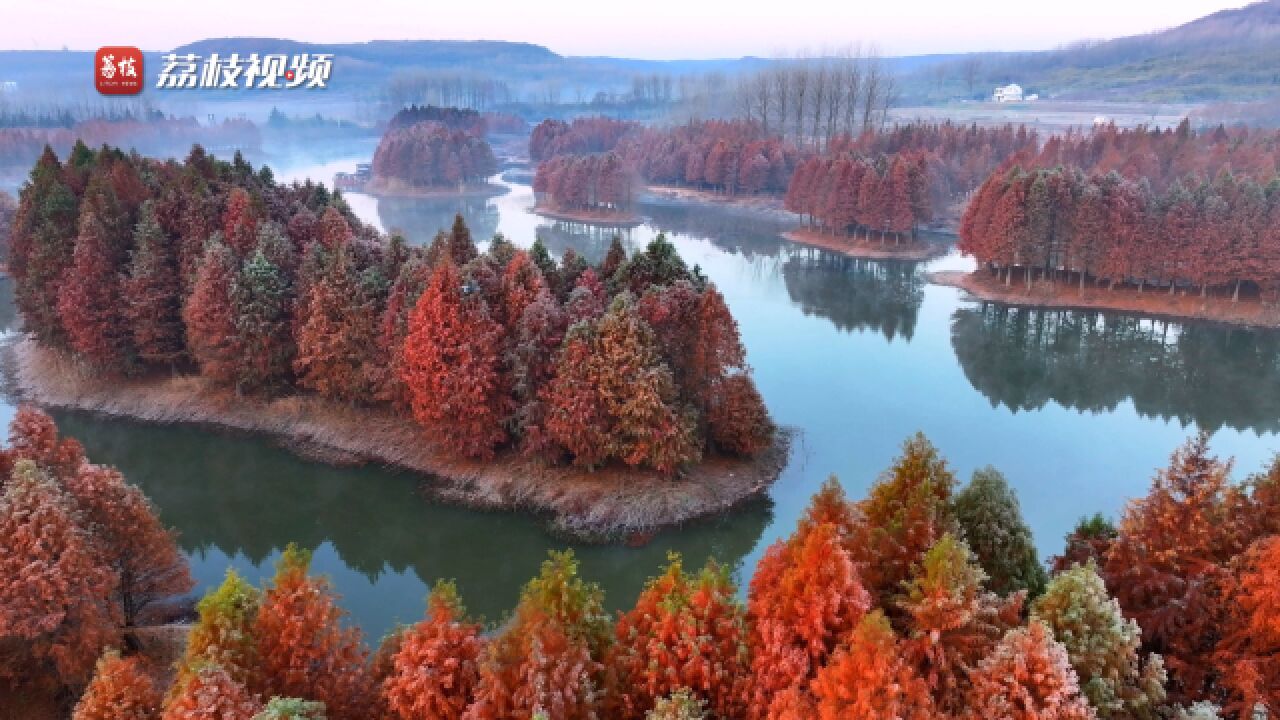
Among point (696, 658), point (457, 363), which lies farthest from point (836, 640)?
point (457, 363)

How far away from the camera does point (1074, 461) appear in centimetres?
3434

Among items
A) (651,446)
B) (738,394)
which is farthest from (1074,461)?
(651,446)

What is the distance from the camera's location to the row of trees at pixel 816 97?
11425 cm

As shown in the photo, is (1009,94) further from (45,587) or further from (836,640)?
(45,587)

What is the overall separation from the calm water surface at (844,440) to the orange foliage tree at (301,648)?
10134 millimetres

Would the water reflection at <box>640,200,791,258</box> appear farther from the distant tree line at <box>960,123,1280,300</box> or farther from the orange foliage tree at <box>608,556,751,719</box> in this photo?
the orange foliage tree at <box>608,556,751,719</box>

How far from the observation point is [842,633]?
13133 millimetres

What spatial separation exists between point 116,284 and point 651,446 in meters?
27.1

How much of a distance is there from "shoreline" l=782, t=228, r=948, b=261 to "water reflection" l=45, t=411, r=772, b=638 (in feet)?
160

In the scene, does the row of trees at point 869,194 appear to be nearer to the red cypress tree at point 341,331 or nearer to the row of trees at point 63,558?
the red cypress tree at point 341,331

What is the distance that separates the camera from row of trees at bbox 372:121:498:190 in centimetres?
10993

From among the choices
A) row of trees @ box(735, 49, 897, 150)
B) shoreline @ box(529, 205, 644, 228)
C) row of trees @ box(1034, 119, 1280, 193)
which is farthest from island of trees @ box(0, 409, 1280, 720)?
row of trees @ box(735, 49, 897, 150)

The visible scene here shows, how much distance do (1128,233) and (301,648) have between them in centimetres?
5658

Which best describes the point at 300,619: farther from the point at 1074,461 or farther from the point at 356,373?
the point at 1074,461
